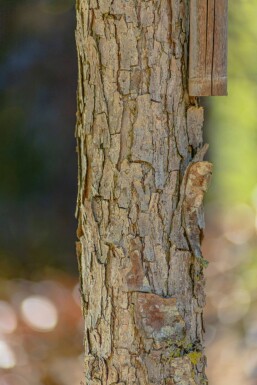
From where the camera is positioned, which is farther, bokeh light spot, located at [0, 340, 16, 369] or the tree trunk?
bokeh light spot, located at [0, 340, 16, 369]

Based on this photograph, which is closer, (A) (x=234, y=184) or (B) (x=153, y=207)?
(B) (x=153, y=207)

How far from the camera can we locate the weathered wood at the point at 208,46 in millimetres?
1682

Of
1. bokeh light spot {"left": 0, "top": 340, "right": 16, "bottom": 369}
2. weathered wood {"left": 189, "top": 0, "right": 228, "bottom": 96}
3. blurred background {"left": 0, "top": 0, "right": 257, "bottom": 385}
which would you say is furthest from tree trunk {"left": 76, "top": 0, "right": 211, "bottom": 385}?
bokeh light spot {"left": 0, "top": 340, "right": 16, "bottom": 369}

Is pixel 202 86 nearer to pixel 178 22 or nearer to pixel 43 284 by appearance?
pixel 178 22

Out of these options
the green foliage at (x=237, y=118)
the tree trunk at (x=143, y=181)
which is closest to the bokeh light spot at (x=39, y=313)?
the green foliage at (x=237, y=118)

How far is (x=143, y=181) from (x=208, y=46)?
37 cm

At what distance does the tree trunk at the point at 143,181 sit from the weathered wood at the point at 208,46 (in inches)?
Answer: 1.5

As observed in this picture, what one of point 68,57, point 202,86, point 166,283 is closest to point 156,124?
point 202,86

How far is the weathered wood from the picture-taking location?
168 cm

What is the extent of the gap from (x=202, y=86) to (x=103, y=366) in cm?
76

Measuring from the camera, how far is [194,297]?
5.78ft

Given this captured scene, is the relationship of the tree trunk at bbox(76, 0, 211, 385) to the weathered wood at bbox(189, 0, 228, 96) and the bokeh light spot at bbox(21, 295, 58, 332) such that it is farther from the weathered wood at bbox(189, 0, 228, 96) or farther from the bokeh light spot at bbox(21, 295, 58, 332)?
the bokeh light spot at bbox(21, 295, 58, 332)

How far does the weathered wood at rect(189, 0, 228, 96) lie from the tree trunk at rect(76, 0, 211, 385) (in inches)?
1.5

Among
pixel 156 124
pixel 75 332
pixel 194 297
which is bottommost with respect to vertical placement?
pixel 75 332
